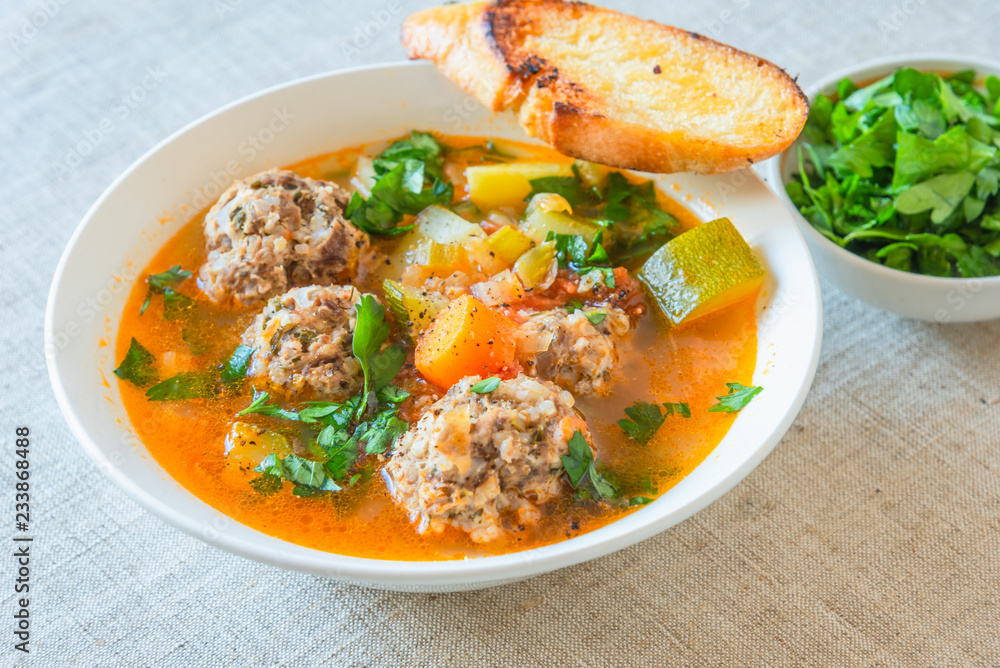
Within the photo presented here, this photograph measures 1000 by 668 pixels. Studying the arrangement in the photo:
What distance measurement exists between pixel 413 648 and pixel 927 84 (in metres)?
3.32

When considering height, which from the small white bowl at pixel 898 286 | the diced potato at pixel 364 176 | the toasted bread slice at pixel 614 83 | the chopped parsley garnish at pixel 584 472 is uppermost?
the toasted bread slice at pixel 614 83

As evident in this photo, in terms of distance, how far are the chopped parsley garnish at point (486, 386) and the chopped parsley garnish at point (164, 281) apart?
1.46 metres

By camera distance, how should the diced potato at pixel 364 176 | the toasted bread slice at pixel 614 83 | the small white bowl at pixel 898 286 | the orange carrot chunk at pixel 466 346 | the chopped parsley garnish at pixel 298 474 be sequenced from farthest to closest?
the diced potato at pixel 364 176 → the small white bowl at pixel 898 286 → the toasted bread slice at pixel 614 83 → the orange carrot chunk at pixel 466 346 → the chopped parsley garnish at pixel 298 474

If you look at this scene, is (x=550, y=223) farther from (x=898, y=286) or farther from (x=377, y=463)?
(x=898, y=286)

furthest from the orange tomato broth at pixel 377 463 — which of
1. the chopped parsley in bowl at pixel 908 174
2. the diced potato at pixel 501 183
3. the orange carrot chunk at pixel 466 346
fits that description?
the chopped parsley in bowl at pixel 908 174

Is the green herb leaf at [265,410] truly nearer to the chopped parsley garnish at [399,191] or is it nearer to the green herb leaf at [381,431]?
the green herb leaf at [381,431]

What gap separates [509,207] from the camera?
Answer: 351 centimetres

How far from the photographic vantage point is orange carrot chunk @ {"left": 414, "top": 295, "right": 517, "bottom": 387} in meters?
2.76

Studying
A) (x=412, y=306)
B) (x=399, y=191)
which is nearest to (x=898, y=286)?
(x=412, y=306)

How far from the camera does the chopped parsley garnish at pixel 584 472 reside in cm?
253

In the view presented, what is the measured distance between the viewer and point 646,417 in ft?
9.37

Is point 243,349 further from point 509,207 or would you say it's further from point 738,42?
point 738,42

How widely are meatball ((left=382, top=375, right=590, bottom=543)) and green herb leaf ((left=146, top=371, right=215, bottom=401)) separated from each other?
32.4 inches

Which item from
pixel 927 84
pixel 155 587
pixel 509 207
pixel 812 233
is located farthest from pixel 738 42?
pixel 155 587
